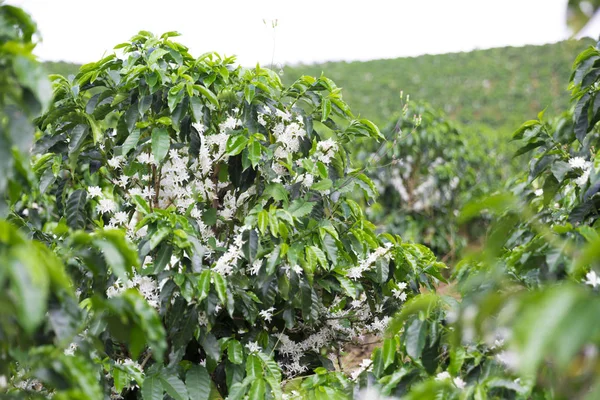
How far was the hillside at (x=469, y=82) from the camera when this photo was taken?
85.0ft

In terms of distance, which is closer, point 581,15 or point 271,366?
point 581,15

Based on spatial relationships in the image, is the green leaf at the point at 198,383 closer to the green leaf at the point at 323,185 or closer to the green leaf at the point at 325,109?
the green leaf at the point at 323,185

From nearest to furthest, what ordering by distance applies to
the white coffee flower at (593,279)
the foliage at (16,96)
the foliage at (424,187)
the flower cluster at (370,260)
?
the foliage at (16,96) → the white coffee flower at (593,279) → the flower cluster at (370,260) → the foliage at (424,187)

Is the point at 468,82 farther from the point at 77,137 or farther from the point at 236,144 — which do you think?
the point at 77,137

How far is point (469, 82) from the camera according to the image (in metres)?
29.6

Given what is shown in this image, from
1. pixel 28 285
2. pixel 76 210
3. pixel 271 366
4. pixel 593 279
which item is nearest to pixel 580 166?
pixel 593 279

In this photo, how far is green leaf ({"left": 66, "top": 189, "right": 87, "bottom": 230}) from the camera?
237 centimetres

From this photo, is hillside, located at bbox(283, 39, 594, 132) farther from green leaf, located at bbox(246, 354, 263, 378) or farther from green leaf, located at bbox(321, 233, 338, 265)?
green leaf, located at bbox(246, 354, 263, 378)

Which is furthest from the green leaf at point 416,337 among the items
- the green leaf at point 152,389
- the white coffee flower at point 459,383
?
the green leaf at point 152,389

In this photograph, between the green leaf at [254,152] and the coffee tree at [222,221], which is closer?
the coffee tree at [222,221]

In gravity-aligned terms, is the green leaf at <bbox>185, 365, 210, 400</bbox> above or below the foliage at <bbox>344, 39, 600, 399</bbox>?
below

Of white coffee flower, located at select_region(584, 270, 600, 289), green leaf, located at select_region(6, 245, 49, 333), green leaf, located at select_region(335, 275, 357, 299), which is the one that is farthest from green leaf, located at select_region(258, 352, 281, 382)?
green leaf, located at select_region(6, 245, 49, 333)

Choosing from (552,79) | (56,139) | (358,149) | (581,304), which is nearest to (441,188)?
(358,149)

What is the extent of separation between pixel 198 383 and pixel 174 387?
14cm
